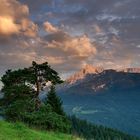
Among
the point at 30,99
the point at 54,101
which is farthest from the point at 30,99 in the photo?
the point at 54,101

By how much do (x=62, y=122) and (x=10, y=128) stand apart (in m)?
20.2

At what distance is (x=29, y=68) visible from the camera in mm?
52594

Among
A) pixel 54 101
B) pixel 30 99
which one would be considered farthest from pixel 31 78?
pixel 54 101

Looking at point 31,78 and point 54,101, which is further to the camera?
point 54,101

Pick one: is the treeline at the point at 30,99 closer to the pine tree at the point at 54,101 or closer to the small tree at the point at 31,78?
the small tree at the point at 31,78

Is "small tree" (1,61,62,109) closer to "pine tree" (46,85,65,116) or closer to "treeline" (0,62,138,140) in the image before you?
"treeline" (0,62,138,140)

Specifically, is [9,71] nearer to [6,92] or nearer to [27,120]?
[6,92]

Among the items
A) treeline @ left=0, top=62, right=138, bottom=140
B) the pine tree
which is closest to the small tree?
treeline @ left=0, top=62, right=138, bottom=140

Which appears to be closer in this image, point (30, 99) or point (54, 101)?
point (30, 99)

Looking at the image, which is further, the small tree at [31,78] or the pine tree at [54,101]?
the pine tree at [54,101]

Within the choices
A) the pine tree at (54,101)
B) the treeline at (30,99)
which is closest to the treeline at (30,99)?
the treeline at (30,99)

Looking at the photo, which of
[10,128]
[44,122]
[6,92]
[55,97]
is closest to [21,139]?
[10,128]

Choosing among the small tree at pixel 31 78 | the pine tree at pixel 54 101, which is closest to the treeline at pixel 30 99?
the small tree at pixel 31 78

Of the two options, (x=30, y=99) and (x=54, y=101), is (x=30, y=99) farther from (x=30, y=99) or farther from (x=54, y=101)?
(x=54, y=101)
